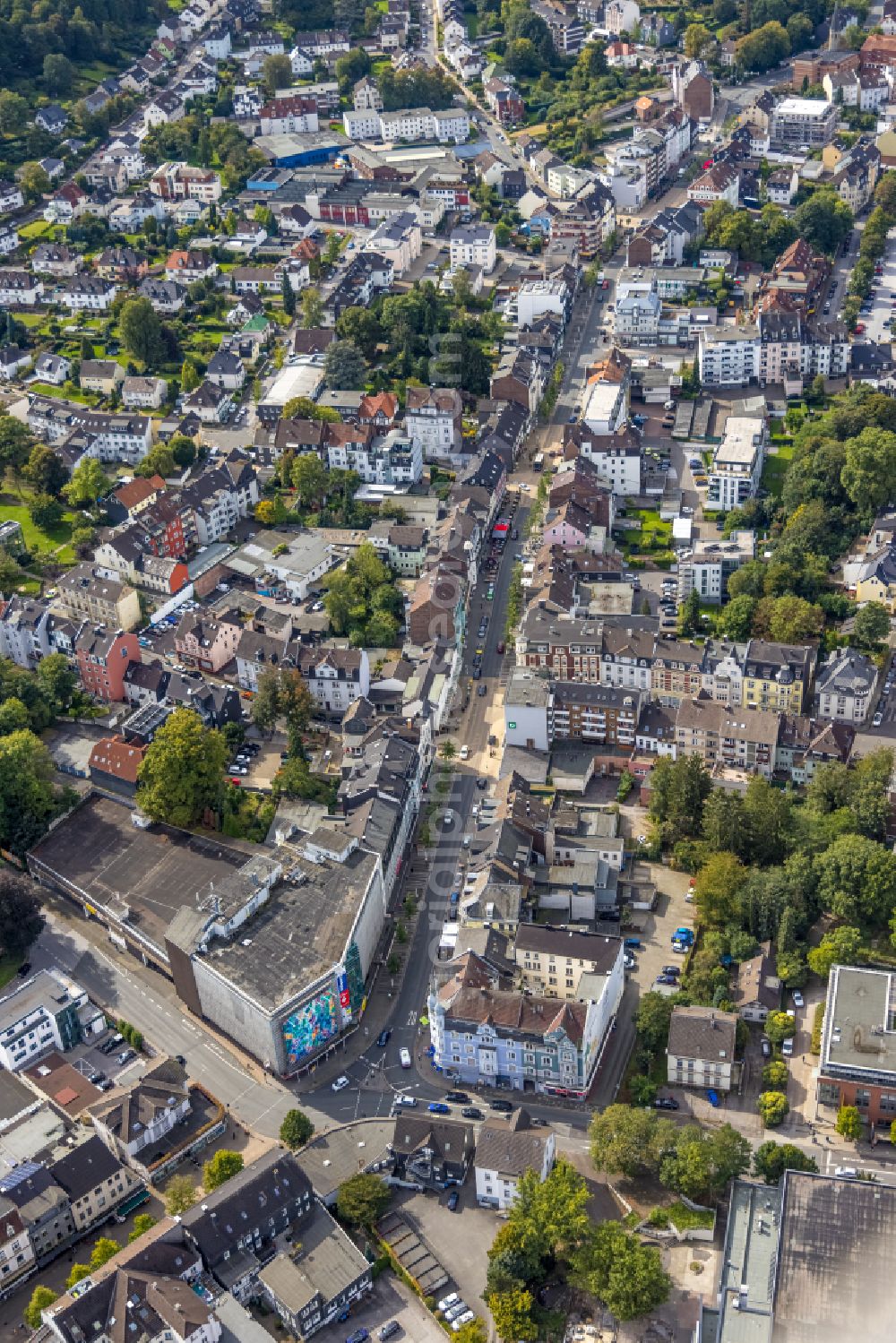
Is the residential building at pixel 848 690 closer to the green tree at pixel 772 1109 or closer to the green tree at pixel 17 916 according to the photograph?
the green tree at pixel 772 1109

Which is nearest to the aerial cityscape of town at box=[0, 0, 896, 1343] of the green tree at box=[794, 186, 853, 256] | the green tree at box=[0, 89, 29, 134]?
the green tree at box=[794, 186, 853, 256]

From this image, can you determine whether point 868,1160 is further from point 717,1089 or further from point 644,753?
point 644,753

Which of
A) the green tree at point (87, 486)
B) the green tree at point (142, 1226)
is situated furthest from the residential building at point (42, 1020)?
the green tree at point (87, 486)

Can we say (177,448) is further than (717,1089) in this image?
Yes

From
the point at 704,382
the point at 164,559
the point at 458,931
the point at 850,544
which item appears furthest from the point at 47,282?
the point at 458,931

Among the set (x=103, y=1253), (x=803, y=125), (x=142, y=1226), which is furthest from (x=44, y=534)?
(x=803, y=125)

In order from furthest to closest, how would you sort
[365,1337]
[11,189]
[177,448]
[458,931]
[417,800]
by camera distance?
[11,189] → [177,448] → [417,800] → [458,931] → [365,1337]
